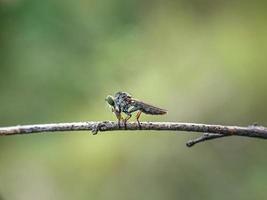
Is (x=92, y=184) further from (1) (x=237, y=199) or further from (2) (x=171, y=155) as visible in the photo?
(1) (x=237, y=199)

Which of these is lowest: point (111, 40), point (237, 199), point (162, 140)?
point (237, 199)

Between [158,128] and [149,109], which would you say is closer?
[158,128]

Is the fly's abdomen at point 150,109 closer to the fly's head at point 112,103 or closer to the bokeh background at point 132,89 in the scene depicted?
the fly's head at point 112,103

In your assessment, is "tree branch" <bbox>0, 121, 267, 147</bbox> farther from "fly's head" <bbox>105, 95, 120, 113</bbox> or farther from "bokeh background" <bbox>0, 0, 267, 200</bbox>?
"bokeh background" <bbox>0, 0, 267, 200</bbox>

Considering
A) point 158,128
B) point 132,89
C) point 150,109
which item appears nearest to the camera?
point 158,128

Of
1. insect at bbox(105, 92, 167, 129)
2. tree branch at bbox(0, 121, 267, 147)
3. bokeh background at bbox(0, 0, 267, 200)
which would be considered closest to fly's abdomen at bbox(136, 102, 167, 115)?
insect at bbox(105, 92, 167, 129)

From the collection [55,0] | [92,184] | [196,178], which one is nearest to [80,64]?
[55,0]

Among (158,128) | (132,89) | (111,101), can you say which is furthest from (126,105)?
(132,89)

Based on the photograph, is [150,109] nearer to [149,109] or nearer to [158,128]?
[149,109]
